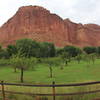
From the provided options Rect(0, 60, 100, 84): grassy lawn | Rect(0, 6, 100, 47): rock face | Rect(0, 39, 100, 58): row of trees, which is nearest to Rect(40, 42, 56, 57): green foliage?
Rect(0, 39, 100, 58): row of trees

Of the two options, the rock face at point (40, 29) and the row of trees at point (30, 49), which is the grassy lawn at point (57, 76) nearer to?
the row of trees at point (30, 49)

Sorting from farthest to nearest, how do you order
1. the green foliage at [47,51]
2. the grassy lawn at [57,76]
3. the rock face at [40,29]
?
the rock face at [40,29] < the green foliage at [47,51] < the grassy lawn at [57,76]

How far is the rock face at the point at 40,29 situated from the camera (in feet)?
536

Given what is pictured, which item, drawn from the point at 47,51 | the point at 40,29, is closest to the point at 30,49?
the point at 47,51

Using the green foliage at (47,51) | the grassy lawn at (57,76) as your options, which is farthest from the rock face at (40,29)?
the grassy lawn at (57,76)

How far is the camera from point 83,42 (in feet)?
594

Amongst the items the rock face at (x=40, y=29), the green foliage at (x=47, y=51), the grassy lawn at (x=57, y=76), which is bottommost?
the grassy lawn at (x=57, y=76)

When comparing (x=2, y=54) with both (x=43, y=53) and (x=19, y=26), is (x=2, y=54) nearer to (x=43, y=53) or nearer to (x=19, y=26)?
(x=43, y=53)

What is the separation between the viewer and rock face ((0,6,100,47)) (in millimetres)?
163375

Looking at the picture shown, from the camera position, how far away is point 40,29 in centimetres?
16725

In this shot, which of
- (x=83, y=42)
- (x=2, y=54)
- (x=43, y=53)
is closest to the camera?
(x=2, y=54)

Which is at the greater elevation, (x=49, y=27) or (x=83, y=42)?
(x=49, y=27)

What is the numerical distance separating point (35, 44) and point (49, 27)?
285 ft

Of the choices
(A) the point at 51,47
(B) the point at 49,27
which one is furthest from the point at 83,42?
(A) the point at 51,47
